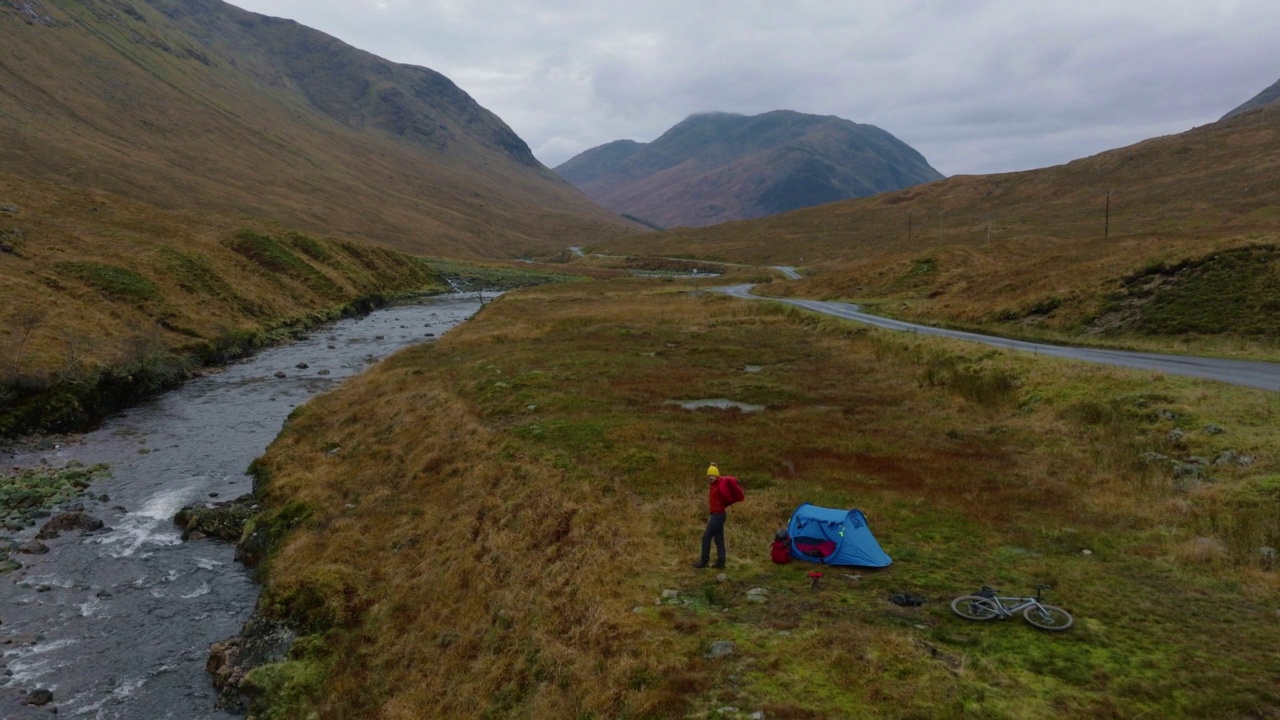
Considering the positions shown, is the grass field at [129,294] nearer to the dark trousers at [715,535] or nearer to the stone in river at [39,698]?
the stone in river at [39,698]

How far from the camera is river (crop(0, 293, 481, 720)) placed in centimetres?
1691

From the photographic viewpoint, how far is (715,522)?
15.8m

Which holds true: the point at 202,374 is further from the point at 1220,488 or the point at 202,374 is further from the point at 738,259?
the point at 738,259

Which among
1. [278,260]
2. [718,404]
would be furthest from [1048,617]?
[278,260]

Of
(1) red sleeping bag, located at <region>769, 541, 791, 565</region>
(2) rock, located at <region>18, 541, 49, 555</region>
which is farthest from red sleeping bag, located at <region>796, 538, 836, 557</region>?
(2) rock, located at <region>18, 541, 49, 555</region>

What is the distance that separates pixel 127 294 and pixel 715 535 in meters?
58.0

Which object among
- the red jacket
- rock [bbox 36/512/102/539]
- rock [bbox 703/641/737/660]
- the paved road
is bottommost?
rock [bbox 36/512/102/539]

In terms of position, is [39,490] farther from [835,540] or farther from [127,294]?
[127,294]

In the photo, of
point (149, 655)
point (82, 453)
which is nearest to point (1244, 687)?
point (149, 655)

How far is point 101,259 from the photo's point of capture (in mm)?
58000

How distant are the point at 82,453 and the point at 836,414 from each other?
1408 inches

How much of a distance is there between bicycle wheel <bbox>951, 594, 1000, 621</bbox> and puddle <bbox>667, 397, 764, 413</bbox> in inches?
701

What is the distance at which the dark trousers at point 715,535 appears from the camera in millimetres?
15758

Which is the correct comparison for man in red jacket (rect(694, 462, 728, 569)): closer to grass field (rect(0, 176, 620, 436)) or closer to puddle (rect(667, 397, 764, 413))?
puddle (rect(667, 397, 764, 413))
